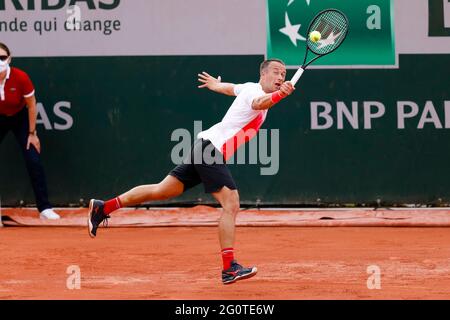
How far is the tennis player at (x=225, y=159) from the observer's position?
6793 millimetres

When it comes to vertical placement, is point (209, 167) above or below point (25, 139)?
below

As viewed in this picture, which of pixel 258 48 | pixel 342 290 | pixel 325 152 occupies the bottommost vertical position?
pixel 342 290

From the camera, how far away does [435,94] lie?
10344mm

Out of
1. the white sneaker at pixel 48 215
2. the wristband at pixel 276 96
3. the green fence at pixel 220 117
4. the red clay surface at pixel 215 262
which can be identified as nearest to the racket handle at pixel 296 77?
the wristband at pixel 276 96

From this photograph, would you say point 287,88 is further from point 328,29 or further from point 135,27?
point 135,27

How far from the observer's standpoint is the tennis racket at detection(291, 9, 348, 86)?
7.37m

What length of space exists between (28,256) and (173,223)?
7.41 ft

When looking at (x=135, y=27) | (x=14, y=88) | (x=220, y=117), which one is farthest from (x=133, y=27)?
(x=14, y=88)

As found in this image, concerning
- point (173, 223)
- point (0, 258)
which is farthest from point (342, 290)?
point (173, 223)

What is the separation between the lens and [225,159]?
710 cm

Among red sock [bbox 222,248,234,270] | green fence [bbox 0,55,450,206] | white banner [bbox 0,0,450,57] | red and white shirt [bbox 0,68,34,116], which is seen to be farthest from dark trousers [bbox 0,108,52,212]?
red sock [bbox 222,248,234,270]

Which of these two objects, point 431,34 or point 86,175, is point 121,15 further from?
point 431,34

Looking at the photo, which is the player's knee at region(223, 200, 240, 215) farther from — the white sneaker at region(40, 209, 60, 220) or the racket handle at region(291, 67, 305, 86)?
the white sneaker at region(40, 209, 60, 220)

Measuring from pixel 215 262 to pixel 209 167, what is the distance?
3.89 feet
